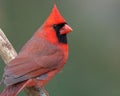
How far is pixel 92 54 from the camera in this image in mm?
9352

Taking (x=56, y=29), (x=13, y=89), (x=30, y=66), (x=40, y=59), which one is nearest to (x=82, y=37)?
(x=56, y=29)

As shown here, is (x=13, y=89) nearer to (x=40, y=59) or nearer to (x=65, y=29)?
(x=40, y=59)

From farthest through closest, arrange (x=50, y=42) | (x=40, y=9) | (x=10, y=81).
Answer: (x=40, y=9)
(x=50, y=42)
(x=10, y=81)

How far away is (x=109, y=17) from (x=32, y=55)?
248cm

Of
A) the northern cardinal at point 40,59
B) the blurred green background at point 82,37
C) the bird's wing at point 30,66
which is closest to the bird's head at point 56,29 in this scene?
the northern cardinal at point 40,59

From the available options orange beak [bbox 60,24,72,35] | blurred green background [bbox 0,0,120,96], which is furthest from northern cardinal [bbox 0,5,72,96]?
blurred green background [bbox 0,0,120,96]

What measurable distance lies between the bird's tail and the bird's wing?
0.06 meters

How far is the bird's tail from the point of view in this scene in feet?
23.8

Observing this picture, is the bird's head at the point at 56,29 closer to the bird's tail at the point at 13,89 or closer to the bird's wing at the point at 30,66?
the bird's wing at the point at 30,66

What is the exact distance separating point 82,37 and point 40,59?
75.3 inches

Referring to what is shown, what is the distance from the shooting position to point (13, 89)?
730 cm

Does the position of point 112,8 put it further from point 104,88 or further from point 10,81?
point 10,81

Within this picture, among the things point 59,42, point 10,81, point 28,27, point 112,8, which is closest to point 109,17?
point 112,8

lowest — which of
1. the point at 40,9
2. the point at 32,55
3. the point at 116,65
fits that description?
the point at 116,65
